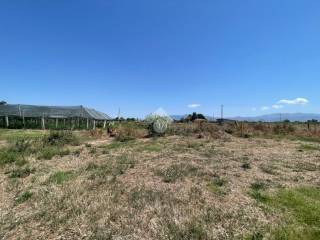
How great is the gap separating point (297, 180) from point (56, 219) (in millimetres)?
5289

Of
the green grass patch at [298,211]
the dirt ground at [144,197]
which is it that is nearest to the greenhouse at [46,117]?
the dirt ground at [144,197]

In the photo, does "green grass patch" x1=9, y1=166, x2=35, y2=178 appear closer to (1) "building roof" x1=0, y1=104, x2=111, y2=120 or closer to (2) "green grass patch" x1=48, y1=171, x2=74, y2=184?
(2) "green grass patch" x1=48, y1=171, x2=74, y2=184

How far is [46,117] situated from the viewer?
3372 cm

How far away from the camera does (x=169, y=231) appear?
3938 mm

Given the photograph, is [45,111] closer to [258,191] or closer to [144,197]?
[144,197]

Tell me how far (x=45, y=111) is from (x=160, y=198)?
108ft

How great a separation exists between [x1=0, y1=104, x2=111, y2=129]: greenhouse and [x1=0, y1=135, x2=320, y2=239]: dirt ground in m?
24.8

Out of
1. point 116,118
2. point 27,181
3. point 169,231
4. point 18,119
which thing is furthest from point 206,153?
point 116,118

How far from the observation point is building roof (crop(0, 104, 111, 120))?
33812mm

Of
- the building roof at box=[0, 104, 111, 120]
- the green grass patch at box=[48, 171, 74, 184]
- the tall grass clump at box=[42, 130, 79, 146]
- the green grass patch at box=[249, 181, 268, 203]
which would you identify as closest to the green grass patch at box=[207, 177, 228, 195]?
the green grass patch at box=[249, 181, 268, 203]

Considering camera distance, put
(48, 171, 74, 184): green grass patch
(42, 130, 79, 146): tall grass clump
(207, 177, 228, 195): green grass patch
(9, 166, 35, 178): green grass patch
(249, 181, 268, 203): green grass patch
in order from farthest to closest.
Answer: (42, 130, 79, 146): tall grass clump
(9, 166, 35, 178): green grass patch
(48, 171, 74, 184): green grass patch
(207, 177, 228, 195): green grass patch
(249, 181, 268, 203): green grass patch

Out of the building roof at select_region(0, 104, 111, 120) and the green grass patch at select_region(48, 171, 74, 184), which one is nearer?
the green grass patch at select_region(48, 171, 74, 184)

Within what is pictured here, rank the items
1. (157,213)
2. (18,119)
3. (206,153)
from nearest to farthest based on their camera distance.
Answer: (157,213) < (206,153) < (18,119)

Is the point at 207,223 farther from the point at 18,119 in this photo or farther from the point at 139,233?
the point at 18,119
